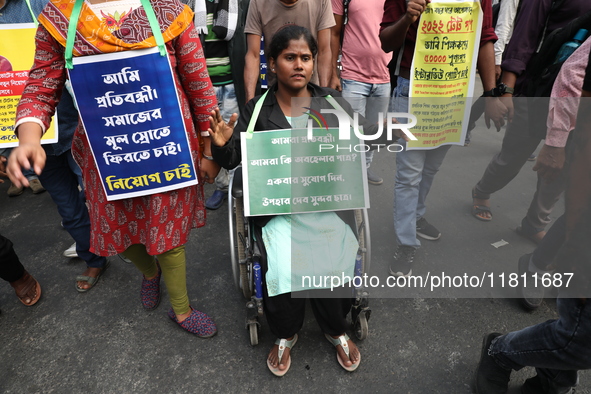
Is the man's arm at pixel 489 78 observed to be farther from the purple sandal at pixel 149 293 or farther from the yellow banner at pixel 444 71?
the purple sandal at pixel 149 293

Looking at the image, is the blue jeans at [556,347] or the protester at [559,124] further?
the protester at [559,124]

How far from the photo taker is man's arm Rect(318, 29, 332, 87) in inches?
116

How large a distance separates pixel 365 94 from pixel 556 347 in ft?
8.36

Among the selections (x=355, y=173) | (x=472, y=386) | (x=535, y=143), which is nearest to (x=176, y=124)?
(x=355, y=173)

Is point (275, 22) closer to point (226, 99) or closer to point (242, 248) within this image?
point (226, 99)

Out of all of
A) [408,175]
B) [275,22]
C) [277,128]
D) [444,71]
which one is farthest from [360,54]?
[277,128]

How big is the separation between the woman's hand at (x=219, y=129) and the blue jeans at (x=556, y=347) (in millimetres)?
1495

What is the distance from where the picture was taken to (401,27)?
2.00 metres

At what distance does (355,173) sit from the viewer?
1.86 meters

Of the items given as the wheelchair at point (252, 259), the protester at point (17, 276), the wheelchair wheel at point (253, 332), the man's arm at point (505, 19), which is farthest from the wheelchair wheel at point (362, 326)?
the man's arm at point (505, 19)

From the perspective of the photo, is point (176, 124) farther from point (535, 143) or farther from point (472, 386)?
point (535, 143)

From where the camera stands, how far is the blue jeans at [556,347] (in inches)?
51.6

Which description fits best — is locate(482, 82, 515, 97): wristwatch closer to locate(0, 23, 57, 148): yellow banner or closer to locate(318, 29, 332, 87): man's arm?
locate(318, 29, 332, 87): man's arm

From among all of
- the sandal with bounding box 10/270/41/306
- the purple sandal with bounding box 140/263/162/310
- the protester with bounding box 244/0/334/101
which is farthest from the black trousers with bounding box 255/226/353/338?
the sandal with bounding box 10/270/41/306
